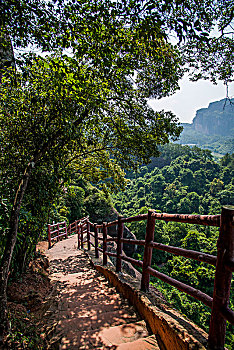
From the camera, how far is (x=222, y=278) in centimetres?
131

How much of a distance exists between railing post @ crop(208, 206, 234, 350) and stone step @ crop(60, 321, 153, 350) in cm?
68

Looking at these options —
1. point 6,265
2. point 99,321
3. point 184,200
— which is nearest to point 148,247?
point 99,321

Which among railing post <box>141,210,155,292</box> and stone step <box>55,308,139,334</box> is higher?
railing post <box>141,210,155,292</box>

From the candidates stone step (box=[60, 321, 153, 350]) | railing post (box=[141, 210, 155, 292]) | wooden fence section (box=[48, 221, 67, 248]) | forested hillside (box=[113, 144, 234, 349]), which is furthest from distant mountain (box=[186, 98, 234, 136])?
stone step (box=[60, 321, 153, 350])

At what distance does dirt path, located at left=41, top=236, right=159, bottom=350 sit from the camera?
187cm

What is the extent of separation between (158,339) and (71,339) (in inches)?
36.2

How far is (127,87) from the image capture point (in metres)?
4.90

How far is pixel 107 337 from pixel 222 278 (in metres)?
1.40

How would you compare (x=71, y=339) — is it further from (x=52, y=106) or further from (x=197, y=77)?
(x=197, y=77)

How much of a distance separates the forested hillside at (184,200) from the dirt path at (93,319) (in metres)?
16.7

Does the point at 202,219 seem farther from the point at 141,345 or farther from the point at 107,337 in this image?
the point at 107,337

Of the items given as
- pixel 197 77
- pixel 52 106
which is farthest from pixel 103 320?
pixel 197 77

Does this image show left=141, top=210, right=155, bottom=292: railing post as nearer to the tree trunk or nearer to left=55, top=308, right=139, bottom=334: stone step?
left=55, top=308, right=139, bottom=334: stone step

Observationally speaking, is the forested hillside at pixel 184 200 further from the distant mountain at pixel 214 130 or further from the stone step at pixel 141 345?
the distant mountain at pixel 214 130
